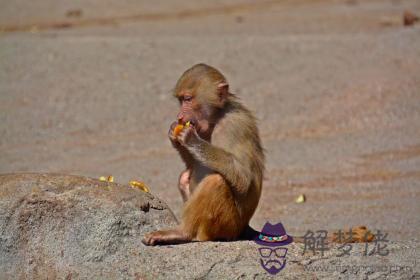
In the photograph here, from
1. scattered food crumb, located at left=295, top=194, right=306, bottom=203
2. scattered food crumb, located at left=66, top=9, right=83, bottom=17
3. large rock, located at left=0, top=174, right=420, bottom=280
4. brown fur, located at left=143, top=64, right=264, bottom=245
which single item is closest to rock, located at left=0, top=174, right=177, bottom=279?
large rock, located at left=0, top=174, right=420, bottom=280

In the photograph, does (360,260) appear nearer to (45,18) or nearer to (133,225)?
(133,225)

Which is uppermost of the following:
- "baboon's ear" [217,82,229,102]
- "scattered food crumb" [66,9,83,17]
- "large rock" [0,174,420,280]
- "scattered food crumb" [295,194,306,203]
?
"baboon's ear" [217,82,229,102]

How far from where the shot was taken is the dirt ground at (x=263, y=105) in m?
9.98

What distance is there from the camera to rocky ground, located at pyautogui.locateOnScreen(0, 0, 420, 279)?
32.7ft

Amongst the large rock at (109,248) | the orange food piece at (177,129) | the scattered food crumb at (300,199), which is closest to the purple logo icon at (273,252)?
the large rock at (109,248)

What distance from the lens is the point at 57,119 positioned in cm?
1290

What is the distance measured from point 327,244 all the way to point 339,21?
44.6 ft

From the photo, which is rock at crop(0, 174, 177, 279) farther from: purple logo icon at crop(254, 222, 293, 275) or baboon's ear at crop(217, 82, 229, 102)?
baboon's ear at crop(217, 82, 229, 102)

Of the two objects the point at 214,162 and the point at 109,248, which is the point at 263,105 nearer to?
the point at 214,162

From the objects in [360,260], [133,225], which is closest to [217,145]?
[133,225]

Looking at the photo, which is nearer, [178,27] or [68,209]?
[68,209]

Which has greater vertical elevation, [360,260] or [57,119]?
[360,260]

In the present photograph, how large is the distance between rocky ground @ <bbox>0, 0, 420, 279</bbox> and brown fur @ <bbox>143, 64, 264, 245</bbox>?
6.90 ft

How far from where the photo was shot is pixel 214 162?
6.27 meters
